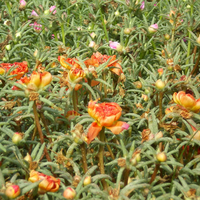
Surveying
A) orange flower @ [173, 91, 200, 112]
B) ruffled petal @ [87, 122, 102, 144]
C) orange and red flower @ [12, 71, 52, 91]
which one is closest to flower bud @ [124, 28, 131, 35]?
orange flower @ [173, 91, 200, 112]

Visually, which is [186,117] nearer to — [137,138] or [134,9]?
[137,138]

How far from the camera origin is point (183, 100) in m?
1.42

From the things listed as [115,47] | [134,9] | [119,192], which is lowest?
[119,192]

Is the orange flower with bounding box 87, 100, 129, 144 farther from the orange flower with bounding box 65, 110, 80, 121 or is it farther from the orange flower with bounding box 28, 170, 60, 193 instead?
the orange flower with bounding box 65, 110, 80, 121

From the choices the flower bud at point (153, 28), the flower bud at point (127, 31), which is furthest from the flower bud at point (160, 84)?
the flower bud at point (153, 28)

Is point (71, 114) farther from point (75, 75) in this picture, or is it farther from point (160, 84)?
point (160, 84)

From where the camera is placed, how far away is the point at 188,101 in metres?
1.40

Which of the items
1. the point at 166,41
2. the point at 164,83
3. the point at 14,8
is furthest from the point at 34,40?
the point at 164,83

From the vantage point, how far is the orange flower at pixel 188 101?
1400 mm

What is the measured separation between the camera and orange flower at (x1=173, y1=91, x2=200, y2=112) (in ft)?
4.59

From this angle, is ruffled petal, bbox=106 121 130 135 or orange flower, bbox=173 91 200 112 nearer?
ruffled petal, bbox=106 121 130 135

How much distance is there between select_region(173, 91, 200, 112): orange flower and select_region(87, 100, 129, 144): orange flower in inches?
13.2

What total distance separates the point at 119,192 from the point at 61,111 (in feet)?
2.24

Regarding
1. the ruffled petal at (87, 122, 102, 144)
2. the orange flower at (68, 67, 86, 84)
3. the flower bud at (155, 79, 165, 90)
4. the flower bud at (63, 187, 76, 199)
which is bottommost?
the flower bud at (63, 187, 76, 199)
